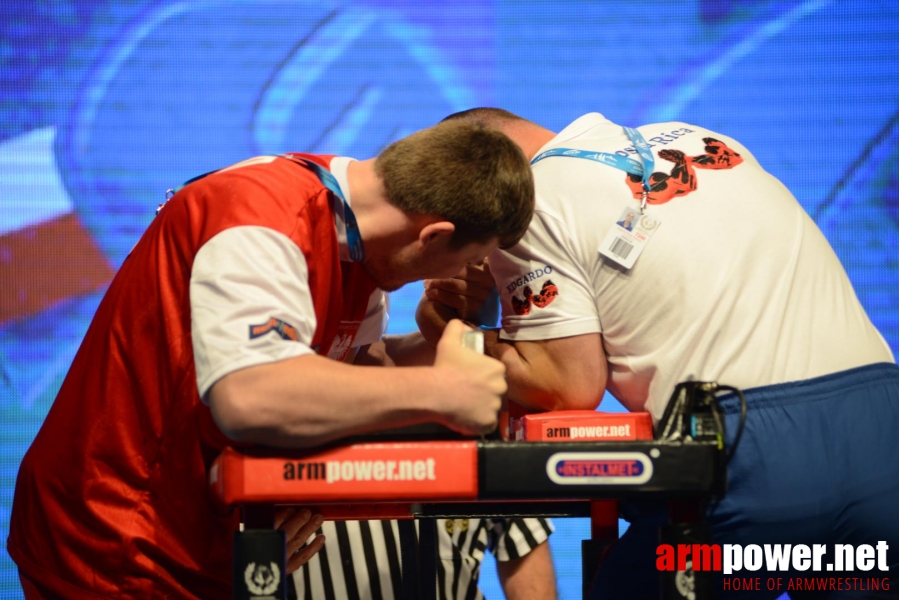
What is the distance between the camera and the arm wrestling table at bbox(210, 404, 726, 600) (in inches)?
48.6

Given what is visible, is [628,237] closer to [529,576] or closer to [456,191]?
[456,191]

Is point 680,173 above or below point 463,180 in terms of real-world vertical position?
above

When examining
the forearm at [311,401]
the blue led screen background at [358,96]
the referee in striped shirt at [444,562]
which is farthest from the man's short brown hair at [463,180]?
the blue led screen background at [358,96]

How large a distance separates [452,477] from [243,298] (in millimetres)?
381

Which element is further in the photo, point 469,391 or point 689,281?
point 689,281

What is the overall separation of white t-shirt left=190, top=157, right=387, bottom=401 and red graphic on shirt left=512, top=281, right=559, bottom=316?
0.47 m

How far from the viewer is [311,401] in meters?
1.21

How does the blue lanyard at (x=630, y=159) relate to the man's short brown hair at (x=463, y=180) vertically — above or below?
above

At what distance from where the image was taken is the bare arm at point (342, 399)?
3.95ft

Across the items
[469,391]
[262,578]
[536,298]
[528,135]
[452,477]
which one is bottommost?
[262,578]

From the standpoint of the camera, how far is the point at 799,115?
3.28 m

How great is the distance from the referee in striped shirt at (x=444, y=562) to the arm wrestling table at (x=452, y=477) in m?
1.36

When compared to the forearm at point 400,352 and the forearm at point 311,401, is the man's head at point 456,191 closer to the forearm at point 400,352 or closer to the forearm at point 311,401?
the forearm at point 311,401

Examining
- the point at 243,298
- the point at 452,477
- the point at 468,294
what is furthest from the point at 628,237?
the point at 243,298
